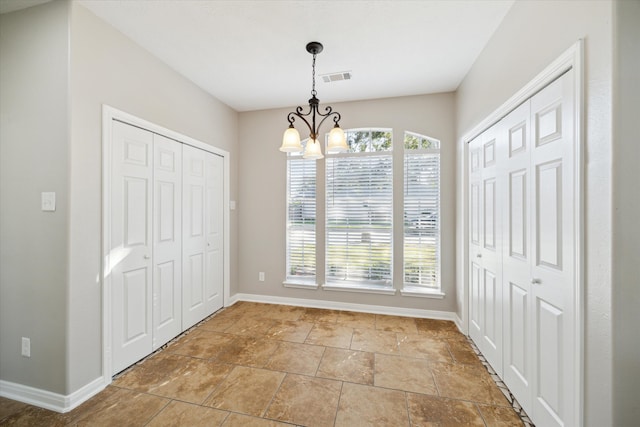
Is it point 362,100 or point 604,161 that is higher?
point 362,100

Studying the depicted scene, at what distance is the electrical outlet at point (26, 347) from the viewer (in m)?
1.89

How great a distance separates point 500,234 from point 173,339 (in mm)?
3266

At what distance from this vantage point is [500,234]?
210cm

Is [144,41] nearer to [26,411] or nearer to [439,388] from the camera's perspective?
[26,411]

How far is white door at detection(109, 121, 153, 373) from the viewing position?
7.11 feet

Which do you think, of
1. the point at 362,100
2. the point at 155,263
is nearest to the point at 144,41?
the point at 155,263

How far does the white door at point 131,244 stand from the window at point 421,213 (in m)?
2.89

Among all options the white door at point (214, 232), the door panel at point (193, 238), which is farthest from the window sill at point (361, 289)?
the door panel at point (193, 238)

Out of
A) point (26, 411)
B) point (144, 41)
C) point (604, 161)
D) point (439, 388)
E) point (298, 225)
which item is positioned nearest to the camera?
point (604, 161)

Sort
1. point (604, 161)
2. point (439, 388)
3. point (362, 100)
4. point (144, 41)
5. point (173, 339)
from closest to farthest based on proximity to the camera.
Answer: point (604, 161), point (439, 388), point (144, 41), point (173, 339), point (362, 100)

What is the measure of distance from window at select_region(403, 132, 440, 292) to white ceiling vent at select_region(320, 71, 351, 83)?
1.11m

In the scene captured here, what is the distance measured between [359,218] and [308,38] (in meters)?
2.15

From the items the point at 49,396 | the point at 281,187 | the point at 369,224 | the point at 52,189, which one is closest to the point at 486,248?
the point at 369,224

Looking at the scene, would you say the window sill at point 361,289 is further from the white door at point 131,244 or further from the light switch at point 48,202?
the light switch at point 48,202
